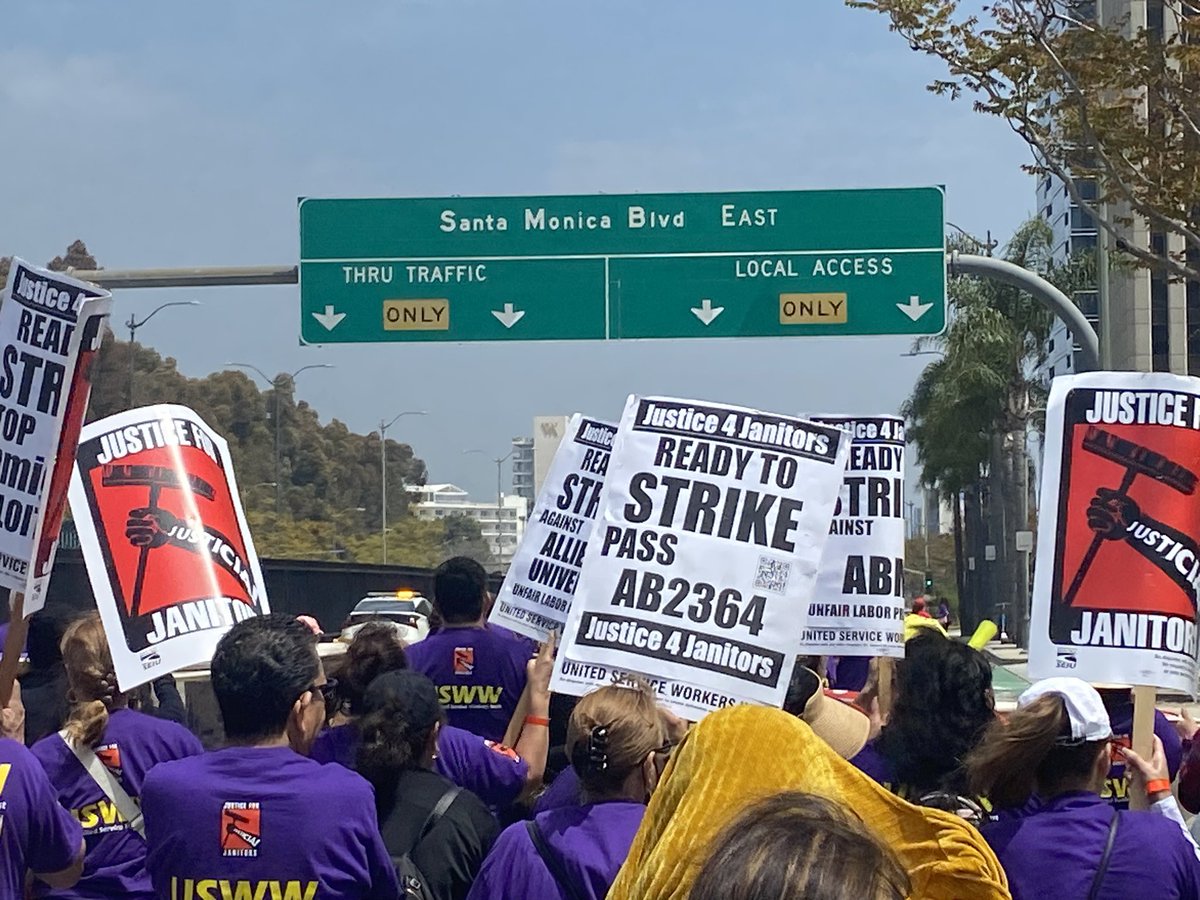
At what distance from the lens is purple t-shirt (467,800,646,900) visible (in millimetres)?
3670

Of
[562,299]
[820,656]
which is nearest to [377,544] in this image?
[562,299]

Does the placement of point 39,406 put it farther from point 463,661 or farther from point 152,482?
point 463,661

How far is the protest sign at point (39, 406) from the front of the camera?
4.98 metres

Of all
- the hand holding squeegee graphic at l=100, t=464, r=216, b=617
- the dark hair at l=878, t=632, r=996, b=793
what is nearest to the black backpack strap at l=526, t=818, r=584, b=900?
the dark hair at l=878, t=632, r=996, b=793

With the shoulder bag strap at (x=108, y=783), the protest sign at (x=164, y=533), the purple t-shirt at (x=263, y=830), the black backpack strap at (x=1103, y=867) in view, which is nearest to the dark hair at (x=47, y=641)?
the protest sign at (x=164, y=533)

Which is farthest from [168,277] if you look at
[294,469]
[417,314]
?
[294,469]

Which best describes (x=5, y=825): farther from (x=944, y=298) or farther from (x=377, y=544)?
(x=377, y=544)

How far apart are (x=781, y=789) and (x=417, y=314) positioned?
14778 millimetres

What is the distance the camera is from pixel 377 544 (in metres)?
82.8

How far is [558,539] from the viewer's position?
748cm

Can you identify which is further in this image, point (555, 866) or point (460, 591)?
point (460, 591)

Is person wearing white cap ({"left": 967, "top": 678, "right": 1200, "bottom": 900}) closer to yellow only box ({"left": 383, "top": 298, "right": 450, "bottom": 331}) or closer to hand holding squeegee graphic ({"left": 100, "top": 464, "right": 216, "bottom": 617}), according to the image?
hand holding squeegee graphic ({"left": 100, "top": 464, "right": 216, "bottom": 617})

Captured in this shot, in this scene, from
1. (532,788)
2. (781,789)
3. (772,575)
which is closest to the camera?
(781,789)

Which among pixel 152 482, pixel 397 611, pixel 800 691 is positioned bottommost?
pixel 397 611
